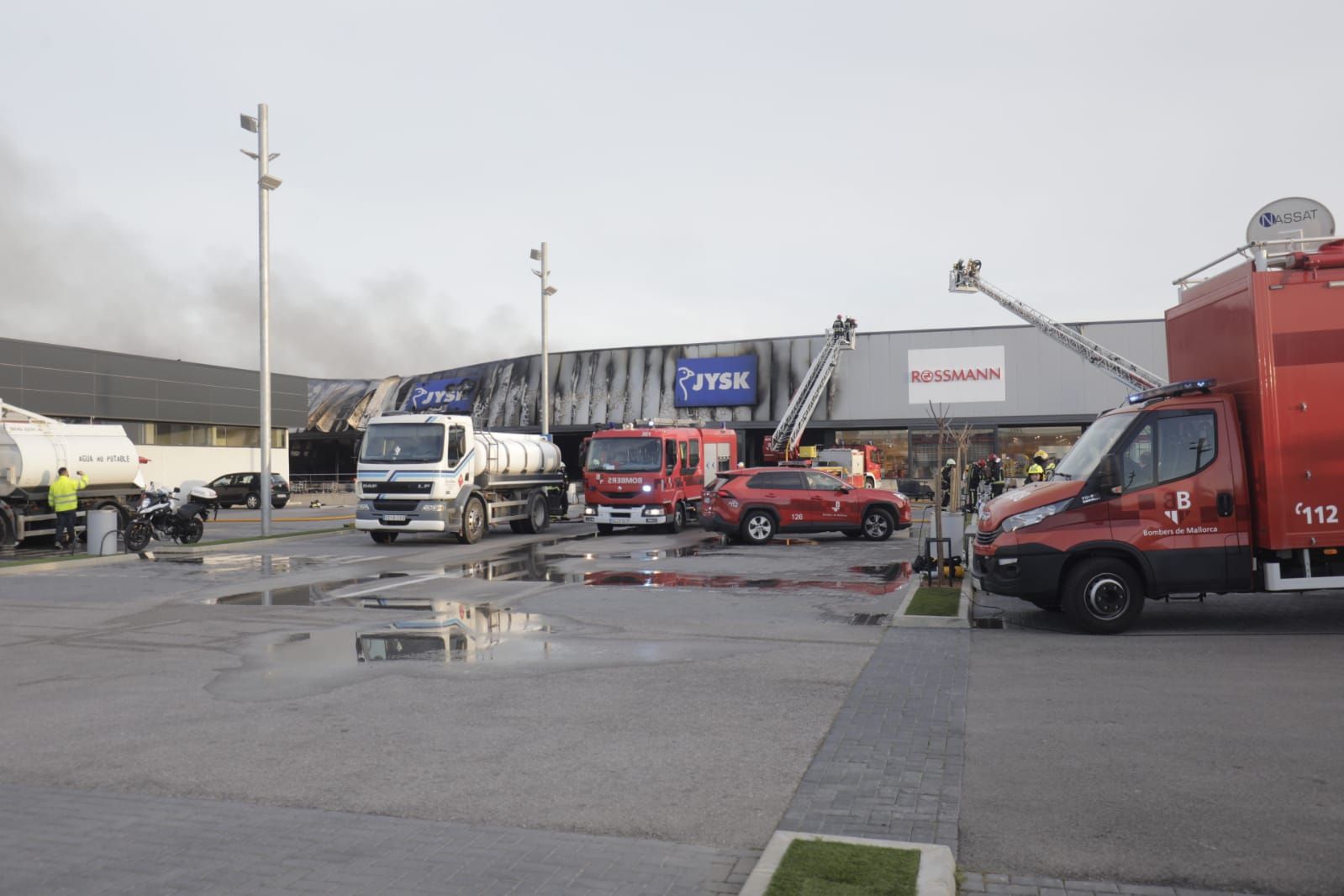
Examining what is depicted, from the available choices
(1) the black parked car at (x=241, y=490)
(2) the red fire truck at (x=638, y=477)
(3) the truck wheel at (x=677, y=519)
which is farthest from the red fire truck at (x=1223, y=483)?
(1) the black parked car at (x=241, y=490)

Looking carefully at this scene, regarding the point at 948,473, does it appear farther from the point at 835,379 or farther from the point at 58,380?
the point at 58,380

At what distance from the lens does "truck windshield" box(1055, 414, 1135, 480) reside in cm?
1064

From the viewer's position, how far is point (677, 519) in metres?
26.2

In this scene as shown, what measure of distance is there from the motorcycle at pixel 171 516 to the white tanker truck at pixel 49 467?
3.54ft

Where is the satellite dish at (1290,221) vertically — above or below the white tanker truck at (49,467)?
above

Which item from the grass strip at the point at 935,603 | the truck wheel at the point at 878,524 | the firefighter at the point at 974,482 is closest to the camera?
the grass strip at the point at 935,603

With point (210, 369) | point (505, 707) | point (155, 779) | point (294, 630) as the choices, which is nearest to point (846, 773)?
point (505, 707)

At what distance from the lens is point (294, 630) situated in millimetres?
11266

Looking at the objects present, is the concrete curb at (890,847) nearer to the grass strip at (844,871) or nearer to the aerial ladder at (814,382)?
the grass strip at (844,871)

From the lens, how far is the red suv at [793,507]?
2225 centimetres

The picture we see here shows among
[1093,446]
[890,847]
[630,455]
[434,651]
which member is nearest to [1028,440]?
[630,455]

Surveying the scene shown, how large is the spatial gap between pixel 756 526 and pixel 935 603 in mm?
10055

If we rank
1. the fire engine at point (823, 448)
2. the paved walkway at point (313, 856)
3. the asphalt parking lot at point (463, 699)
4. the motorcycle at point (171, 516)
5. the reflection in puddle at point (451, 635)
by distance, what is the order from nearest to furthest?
the paved walkway at point (313, 856)
the asphalt parking lot at point (463, 699)
the reflection in puddle at point (451, 635)
the motorcycle at point (171, 516)
the fire engine at point (823, 448)

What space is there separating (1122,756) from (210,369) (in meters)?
53.0
